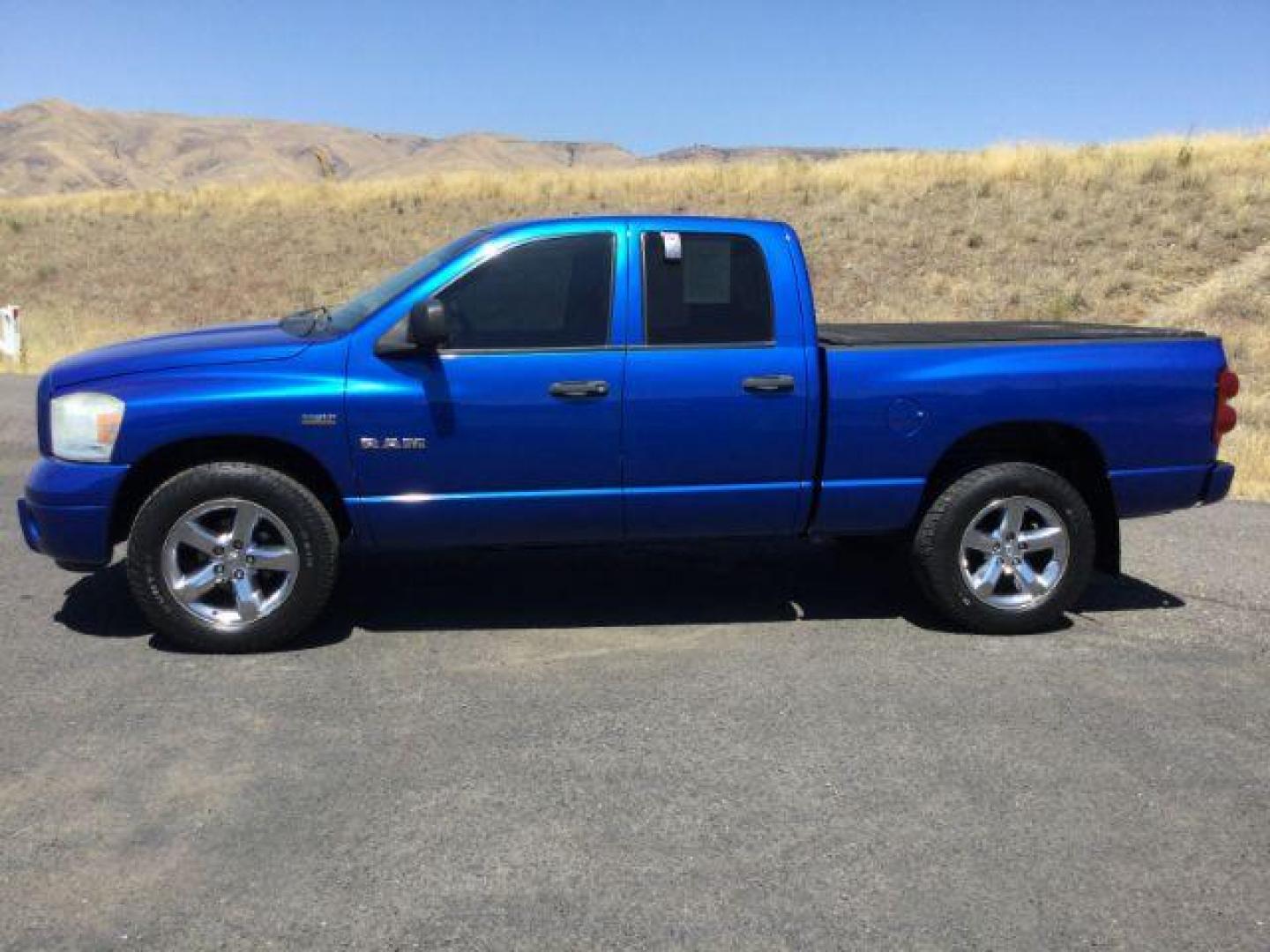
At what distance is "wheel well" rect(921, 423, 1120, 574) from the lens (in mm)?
5277

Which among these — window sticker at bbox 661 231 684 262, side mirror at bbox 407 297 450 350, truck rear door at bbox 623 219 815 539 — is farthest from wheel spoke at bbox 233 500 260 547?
window sticker at bbox 661 231 684 262

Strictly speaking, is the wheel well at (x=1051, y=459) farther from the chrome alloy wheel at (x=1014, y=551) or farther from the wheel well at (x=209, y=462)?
the wheel well at (x=209, y=462)

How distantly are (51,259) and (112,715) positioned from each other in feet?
98.9

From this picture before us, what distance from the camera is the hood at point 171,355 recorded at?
15.5 feet


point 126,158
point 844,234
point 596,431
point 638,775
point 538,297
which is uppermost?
point 126,158

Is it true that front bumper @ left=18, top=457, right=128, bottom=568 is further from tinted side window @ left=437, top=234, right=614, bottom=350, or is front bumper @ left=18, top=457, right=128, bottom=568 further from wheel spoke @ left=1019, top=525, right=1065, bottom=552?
wheel spoke @ left=1019, top=525, right=1065, bottom=552

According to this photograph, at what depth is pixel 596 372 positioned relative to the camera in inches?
190

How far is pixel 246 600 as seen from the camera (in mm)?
4785

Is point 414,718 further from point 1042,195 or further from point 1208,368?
point 1042,195

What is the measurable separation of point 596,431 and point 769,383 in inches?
32.1

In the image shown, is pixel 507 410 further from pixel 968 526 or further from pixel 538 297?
pixel 968 526

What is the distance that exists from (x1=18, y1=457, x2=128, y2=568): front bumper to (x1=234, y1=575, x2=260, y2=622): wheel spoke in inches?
22.7

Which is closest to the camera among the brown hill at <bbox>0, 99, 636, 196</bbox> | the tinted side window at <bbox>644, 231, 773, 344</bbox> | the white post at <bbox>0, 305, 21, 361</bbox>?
the tinted side window at <bbox>644, 231, 773, 344</bbox>

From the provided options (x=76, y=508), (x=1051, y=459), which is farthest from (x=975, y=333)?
(x=76, y=508)
